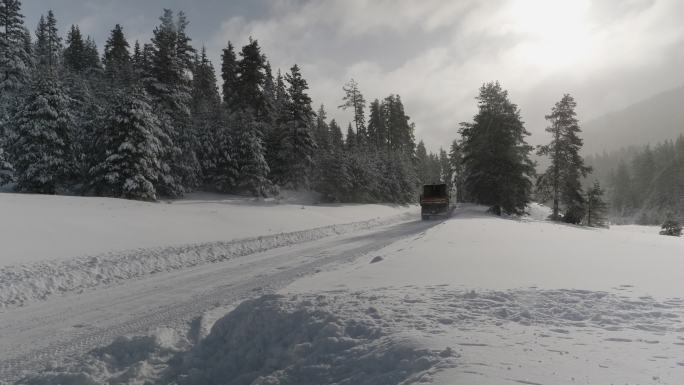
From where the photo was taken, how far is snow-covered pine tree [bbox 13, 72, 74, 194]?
27562mm

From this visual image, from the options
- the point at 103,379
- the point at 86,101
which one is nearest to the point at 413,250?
the point at 103,379

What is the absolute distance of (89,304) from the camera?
873cm

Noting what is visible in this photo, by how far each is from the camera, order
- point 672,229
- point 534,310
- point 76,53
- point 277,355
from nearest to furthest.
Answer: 1. point 277,355
2. point 534,310
3. point 672,229
4. point 76,53

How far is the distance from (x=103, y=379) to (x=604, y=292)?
858 cm

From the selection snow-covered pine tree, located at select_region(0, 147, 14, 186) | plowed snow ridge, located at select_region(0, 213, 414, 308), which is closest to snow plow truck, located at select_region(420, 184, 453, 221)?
plowed snow ridge, located at select_region(0, 213, 414, 308)

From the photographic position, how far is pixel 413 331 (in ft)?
16.6

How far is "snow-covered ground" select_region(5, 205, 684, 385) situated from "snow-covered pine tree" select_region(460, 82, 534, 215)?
23081 millimetres

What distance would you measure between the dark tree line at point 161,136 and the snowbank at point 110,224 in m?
6.27

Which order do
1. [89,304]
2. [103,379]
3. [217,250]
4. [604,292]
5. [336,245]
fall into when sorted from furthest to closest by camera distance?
1. [336,245]
2. [217,250]
3. [89,304]
4. [604,292]
5. [103,379]

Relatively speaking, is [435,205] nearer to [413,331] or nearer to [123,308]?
[123,308]

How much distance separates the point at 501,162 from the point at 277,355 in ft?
102

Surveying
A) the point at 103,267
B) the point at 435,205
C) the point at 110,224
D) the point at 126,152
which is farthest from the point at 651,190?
the point at 103,267

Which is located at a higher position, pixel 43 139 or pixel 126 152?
pixel 43 139

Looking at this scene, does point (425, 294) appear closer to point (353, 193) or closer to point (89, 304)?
point (89, 304)
